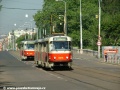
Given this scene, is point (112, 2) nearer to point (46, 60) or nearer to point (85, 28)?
point (85, 28)

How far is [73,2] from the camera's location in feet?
363

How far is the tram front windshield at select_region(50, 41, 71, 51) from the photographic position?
38719 millimetres

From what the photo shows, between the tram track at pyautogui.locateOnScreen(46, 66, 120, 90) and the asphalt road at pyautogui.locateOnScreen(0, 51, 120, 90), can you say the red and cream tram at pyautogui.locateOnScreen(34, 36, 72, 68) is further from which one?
the tram track at pyautogui.locateOnScreen(46, 66, 120, 90)

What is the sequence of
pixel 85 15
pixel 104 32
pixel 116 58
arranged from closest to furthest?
pixel 116 58 → pixel 104 32 → pixel 85 15

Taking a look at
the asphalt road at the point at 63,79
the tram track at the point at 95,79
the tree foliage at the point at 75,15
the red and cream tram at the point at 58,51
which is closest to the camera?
the asphalt road at the point at 63,79

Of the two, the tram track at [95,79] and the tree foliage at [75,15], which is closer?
the tram track at [95,79]

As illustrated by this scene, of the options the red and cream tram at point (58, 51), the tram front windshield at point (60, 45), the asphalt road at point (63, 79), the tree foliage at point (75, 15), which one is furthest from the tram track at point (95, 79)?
the tree foliage at point (75, 15)

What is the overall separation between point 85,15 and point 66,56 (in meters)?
67.6

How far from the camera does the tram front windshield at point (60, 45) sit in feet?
127

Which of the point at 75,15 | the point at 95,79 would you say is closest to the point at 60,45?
the point at 95,79

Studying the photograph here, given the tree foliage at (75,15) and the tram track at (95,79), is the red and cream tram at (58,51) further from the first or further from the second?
the tree foliage at (75,15)

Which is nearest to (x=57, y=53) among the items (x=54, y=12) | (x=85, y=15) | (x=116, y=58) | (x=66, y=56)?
(x=66, y=56)

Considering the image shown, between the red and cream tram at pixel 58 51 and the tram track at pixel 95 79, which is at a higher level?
the red and cream tram at pixel 58 51

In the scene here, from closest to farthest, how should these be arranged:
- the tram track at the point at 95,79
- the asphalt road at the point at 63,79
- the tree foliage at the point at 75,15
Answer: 1. the asphalt road at the point at 63,79
2. the tram track at the point at 95,79
3. the tree foliage at the point at 75,15
